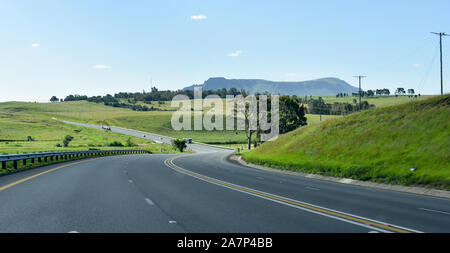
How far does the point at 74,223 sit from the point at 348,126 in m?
38.6

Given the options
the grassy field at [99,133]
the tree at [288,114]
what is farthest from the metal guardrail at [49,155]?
the grassy field at [99,133]

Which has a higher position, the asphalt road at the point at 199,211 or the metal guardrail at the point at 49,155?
the asphalt road at the point at 199,211

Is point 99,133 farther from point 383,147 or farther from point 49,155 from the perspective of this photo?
point 383,147

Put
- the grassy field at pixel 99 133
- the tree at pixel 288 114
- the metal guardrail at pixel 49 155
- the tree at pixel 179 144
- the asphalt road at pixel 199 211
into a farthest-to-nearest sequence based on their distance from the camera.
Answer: the grassy field at pixel 99 133, the tree at pixel 179 144, the tree at pixel 288 114, the metal guardrail at pixel 49 155, the asphalt road at pixel 199 211

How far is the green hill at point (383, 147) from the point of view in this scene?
26041mm

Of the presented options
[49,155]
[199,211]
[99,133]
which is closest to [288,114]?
[99,133]

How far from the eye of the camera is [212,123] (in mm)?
167250

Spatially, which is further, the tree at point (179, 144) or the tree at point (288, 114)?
the tree at point (179, 144)

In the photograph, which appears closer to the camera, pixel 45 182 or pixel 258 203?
pixel 258 203

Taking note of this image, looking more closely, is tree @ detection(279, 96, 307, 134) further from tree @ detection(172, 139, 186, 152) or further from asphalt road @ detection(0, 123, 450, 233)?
asphalt road @ detection(0, 123, 450, 233)

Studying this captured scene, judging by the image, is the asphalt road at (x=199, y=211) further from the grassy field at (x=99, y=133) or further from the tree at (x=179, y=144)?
the tree at (x=179, y=144)
